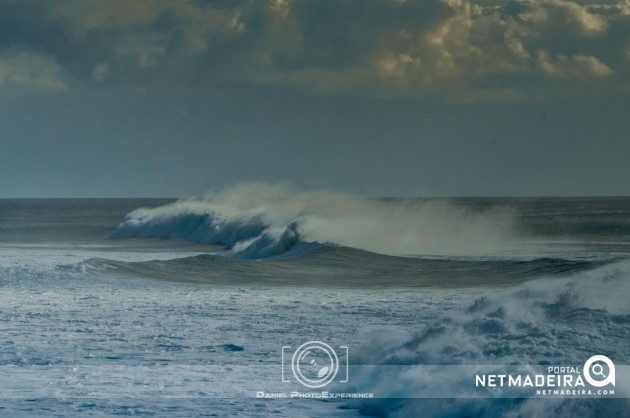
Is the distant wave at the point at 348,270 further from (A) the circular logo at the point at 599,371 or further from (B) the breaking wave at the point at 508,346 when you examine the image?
(A) the circular logo at the point at 599,371

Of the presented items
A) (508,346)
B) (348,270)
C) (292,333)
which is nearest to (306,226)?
(348,270)

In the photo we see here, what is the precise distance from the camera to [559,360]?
7.80 meters

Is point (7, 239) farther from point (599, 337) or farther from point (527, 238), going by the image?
point (599, 337)

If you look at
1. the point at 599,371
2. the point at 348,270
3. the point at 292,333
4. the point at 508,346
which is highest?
the point at 348,270

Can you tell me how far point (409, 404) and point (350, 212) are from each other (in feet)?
111

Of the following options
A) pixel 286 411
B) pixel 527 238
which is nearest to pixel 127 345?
pixel 286 411

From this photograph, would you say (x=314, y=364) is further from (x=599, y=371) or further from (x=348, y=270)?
(x=348, y=270)

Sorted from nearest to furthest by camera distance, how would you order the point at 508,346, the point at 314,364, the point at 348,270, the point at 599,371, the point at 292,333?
1. the point at 599,371
2. the point at 508,346
3. the point at 314,364
4. the point at 292,333
5. the point at 348,270

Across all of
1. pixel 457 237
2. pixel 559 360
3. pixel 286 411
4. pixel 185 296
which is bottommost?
pixel 286 411

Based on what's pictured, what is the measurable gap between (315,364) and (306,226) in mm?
24142

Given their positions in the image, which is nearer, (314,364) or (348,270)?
(314,364)

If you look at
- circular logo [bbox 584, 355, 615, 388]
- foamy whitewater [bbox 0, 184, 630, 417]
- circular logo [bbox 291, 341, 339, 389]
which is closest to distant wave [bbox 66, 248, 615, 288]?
foamy whitewater [bbox 0, 184, 630, 417]

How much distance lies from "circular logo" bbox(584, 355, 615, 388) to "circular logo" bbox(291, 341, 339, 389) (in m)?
2.59

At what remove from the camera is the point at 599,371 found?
24.3 ft
